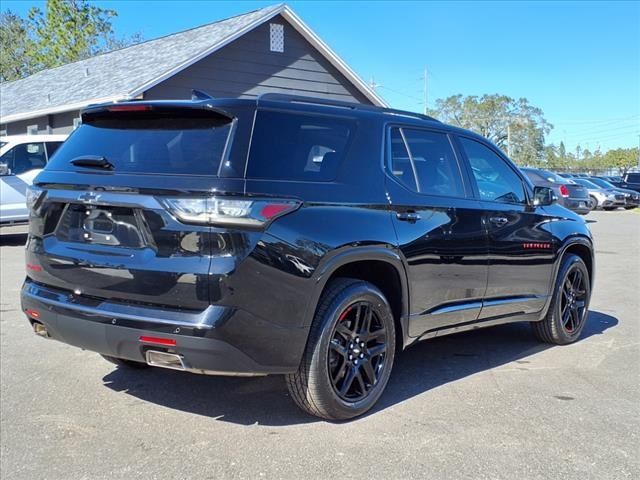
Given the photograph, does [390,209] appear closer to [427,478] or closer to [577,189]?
[427,478]

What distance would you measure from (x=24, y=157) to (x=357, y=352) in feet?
37.0

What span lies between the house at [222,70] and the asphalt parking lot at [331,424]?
11.0 m

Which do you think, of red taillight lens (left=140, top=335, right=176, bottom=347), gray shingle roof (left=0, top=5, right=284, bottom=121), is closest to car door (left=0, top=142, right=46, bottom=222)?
gray shingle roof (left=0, top=5, right=284, bottom=121)

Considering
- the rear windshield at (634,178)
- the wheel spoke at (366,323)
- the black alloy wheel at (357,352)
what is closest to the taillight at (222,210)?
the black alloy wheel at (357,352)

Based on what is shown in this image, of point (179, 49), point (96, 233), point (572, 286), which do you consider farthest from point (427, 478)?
point (179, 49)

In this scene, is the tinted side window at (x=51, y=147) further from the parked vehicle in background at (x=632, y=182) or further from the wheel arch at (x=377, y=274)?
the parked vehicle in background at (x=632, y=182)

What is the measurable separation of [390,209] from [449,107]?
9081cm

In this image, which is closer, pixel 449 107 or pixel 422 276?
pixel 422 276

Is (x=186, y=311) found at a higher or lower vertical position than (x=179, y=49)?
lower

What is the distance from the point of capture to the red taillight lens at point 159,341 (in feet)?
10.8

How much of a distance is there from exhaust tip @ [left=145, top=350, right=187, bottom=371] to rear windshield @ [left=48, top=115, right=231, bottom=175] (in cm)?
95

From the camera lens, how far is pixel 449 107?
91.2 m

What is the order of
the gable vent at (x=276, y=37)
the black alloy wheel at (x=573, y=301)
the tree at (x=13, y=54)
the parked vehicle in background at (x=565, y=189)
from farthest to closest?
the tree at (x=13, y=54), the parked vehicle in background at (x=565, y=189), the gable vent at (x=276, y=37), the black alloy wheel at (x=573, y=301)

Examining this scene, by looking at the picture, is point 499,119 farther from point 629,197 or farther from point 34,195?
point 34,195
